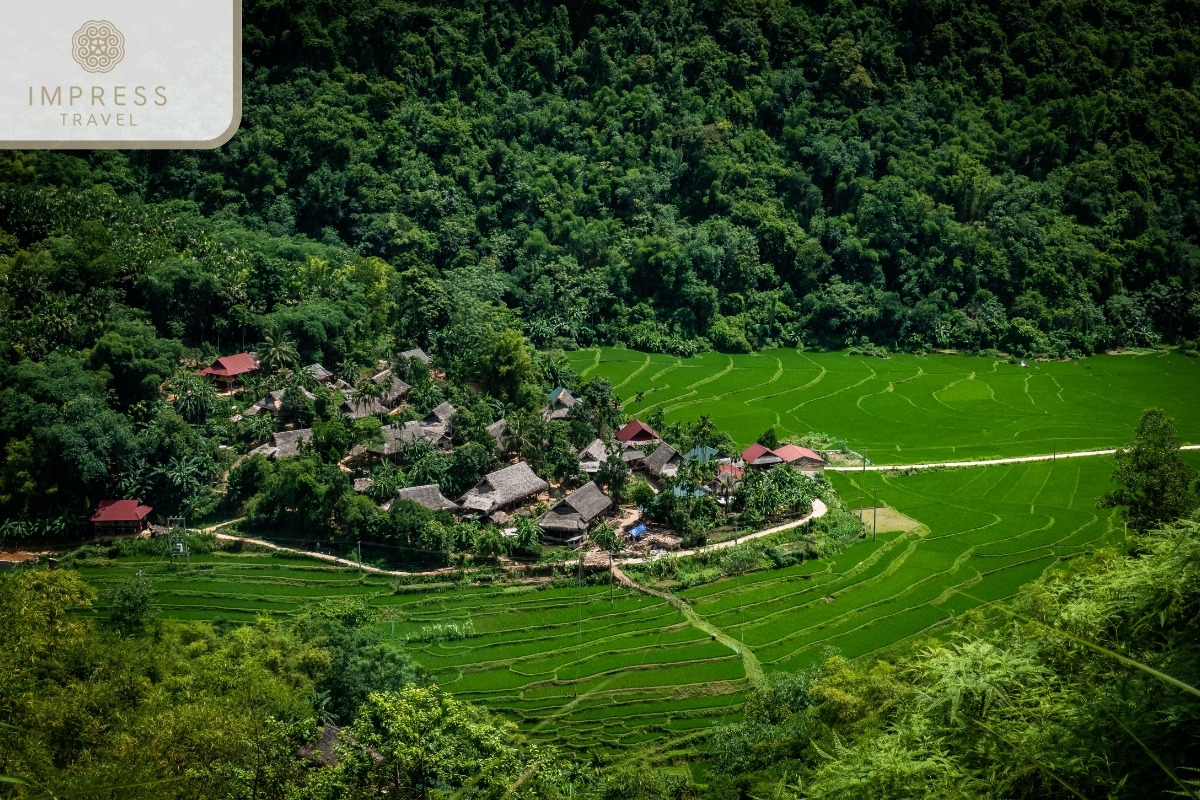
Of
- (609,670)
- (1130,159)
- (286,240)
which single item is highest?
(1130,159)

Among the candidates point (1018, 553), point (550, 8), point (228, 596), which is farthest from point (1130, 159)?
point (228, 596)

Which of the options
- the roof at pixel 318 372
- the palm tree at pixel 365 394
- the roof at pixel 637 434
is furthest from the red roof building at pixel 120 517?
the roof at pixel 637 434

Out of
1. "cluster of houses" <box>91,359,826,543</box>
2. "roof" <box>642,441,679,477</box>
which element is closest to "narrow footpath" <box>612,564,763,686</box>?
"cluster of houses" <box>91,359,826,543</box>

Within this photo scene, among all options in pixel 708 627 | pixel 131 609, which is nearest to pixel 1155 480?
pixel 708 627

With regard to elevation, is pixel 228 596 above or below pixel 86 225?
below

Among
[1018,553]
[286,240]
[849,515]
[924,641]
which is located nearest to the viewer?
[924,641]

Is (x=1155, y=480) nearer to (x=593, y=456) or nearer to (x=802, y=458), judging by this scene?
(x=802, y=458)

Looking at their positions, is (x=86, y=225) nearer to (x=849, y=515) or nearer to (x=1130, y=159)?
(x=849, y=515)

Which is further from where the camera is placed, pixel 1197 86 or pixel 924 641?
pixel 1197 86
